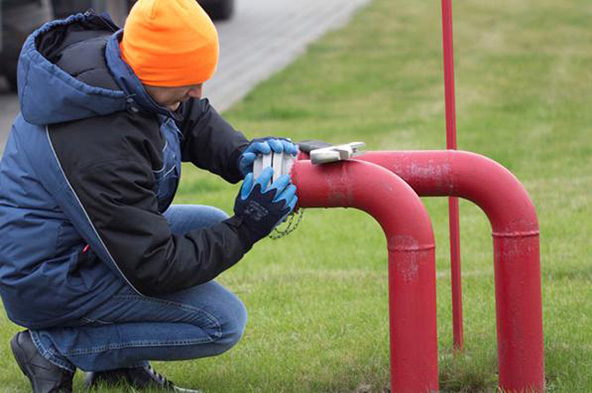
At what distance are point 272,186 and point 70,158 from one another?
0.57 m

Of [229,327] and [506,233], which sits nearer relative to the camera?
[506,233]

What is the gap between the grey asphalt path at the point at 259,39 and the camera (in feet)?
37.7

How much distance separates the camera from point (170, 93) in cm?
326

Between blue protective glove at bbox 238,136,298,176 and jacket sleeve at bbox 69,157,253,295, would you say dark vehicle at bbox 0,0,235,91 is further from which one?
jacket sleeve at bbox 69,157,253,295

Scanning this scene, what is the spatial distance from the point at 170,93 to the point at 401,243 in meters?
0.78

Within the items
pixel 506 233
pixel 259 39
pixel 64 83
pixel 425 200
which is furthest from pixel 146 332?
pixel 259 39

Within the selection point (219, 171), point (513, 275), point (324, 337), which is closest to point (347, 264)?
point (324, 337)

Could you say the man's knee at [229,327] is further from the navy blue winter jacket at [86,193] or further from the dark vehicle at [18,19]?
the dark vehicle at [18,19]

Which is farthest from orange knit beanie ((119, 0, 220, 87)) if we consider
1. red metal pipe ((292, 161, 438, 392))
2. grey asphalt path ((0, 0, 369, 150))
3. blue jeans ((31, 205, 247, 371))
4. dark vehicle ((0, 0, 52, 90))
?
dark vehicle ((0, 0, 52, 90))

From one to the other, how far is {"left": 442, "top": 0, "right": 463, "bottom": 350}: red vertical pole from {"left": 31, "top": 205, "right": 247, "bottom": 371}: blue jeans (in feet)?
2.57

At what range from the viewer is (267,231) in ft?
10.7

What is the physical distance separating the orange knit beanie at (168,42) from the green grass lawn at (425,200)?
114cm

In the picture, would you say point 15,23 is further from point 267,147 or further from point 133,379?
point 267,147

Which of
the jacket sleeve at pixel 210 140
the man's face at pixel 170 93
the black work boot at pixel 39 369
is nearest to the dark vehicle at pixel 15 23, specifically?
the jacket sleeve at pixel 210 140
